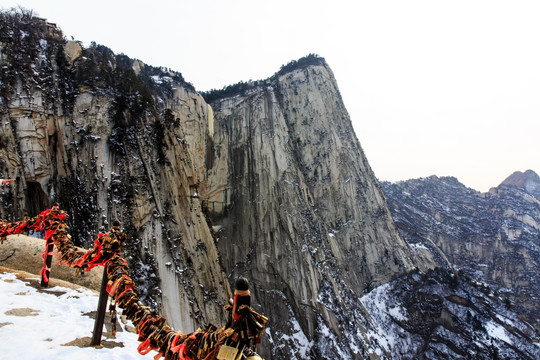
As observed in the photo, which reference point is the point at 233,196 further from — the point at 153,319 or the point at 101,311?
the point at 153,319

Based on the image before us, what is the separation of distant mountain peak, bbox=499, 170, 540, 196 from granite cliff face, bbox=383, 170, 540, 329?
3163 centimetres

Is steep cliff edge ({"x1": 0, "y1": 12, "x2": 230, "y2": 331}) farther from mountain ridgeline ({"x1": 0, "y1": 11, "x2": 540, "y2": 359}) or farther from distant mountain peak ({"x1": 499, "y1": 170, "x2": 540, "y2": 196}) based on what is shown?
distant mountain peak ({"x1": 499, "y1": 170, "x2": 540, "y2": 196})

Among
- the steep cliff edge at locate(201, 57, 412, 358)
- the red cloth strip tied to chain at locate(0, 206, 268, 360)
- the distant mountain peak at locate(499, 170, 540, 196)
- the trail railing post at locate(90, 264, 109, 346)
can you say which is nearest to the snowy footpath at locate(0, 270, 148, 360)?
the trail railing post at locate(90, 264, 109, 346)

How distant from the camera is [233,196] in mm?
41250

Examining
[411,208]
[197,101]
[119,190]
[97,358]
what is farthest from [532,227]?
[97,358]

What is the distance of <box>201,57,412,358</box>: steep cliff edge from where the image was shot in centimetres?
3494

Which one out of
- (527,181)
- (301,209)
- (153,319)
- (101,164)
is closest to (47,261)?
(153,319)

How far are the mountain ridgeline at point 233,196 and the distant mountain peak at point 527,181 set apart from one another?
83.6 metres

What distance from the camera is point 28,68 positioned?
21703 mm

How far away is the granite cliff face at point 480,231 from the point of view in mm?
66812

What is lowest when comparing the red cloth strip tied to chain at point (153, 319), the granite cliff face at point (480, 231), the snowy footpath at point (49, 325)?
the granite cliff face at point (480, 231)

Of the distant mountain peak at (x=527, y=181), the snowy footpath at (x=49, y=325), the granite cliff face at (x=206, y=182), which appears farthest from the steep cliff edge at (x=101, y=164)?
the distant mountain peak at (x=527, y=181)

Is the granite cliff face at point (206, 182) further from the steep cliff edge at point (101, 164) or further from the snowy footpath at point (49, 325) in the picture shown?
the snowy footpath at point (49, 325)

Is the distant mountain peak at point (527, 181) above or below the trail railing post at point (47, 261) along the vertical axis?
above
